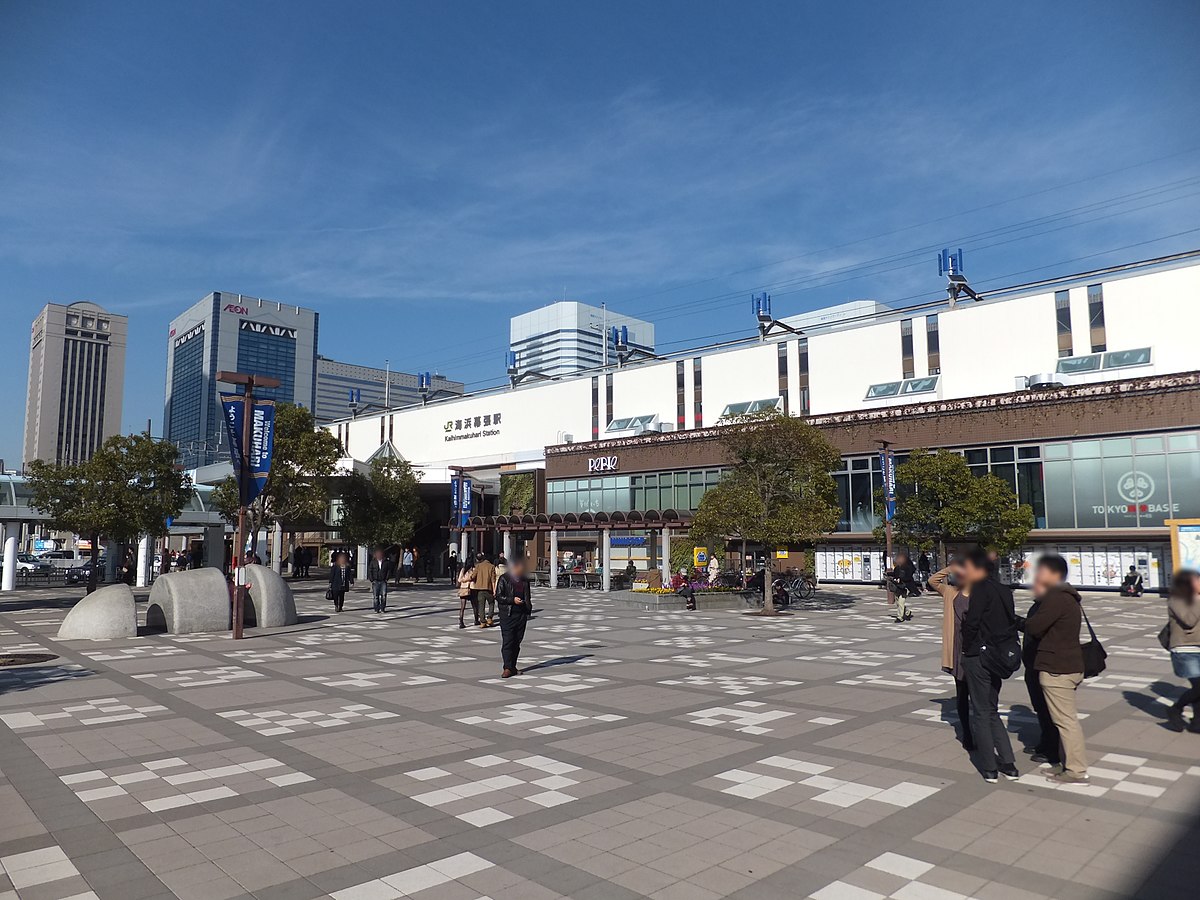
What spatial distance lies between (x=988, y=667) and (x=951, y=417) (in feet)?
120

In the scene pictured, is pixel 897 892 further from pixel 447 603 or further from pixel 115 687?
pixel 447 603

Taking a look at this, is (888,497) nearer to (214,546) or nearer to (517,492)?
(214,546)

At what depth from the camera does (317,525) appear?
45344 millimetres

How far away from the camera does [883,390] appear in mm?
46781

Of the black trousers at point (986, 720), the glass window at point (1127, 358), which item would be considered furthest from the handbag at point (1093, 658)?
the glass window at point (1127, 358)

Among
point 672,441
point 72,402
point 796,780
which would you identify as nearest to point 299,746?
point 796,780

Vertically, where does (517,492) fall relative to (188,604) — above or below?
above

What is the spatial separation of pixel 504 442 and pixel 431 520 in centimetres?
858

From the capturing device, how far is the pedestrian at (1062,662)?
6629mm

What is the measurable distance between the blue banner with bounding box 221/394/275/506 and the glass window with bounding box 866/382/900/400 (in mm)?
36109

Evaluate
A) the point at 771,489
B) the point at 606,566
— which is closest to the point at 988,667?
the point at 771,489

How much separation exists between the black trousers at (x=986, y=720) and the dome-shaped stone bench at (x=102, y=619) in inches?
644

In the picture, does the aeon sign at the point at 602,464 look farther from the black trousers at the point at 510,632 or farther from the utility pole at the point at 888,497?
the black trousers at the point at 510,632

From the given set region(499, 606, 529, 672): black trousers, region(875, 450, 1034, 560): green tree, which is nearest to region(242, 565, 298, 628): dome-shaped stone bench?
region(499, 606, 529, 672): black trousers
